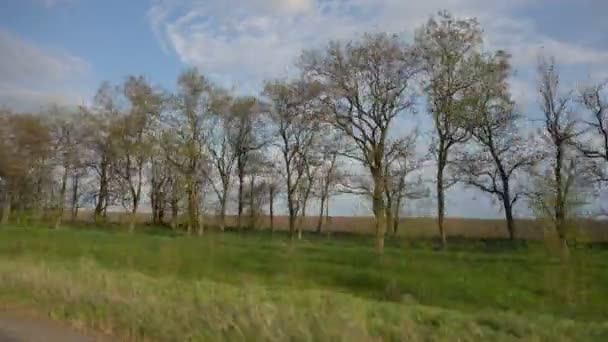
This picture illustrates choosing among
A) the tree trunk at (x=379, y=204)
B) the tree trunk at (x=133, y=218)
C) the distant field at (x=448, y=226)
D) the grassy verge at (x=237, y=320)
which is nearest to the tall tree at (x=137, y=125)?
the tree trunk at (x=133, y=218)

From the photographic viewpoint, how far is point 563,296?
20.5 m

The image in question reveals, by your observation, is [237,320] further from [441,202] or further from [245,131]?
[245,131]

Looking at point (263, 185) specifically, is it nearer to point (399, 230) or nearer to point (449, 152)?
point (449, 152)

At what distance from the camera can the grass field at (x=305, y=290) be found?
37.4 feet

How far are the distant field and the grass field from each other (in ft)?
2.19

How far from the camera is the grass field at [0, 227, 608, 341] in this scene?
37.4 feet

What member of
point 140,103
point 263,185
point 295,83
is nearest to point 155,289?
point 295,83

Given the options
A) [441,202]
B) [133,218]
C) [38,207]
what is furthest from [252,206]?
[441,202]

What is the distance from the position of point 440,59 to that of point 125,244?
2400 centimetres

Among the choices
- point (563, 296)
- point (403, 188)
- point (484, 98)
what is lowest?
point (563, 296)

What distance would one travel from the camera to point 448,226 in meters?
50.8

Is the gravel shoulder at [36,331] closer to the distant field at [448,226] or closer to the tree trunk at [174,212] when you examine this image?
the distant field at [448,226]

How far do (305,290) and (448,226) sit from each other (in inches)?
1201

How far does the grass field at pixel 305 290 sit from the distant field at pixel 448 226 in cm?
67
